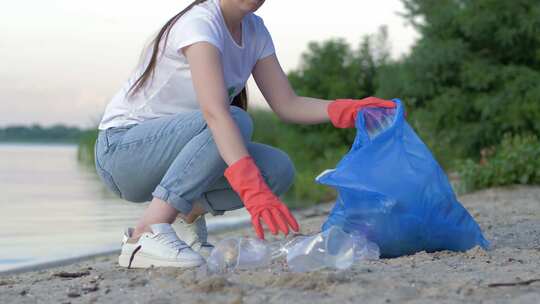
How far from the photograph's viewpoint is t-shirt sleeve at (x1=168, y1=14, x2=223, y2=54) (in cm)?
306

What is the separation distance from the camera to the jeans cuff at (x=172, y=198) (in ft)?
10.4

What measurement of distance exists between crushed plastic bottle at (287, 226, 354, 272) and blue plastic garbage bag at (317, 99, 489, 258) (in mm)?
302

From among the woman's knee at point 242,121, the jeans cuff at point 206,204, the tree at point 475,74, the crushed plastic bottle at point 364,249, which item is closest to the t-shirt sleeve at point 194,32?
the woman's knee at point 242,121

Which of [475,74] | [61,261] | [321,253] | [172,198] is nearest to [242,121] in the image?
[172,198]

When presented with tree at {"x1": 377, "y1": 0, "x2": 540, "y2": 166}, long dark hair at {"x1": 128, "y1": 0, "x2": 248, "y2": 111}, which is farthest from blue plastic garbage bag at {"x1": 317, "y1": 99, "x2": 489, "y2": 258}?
tree at {"x1": 377, "y1": 0, "x2": 540, "y2": 166}

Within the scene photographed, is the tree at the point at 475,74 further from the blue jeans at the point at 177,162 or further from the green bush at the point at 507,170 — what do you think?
the blue jeans at the point at 177,162

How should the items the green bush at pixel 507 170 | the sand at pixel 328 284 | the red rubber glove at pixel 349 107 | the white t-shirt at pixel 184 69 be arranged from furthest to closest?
1. the green bush at pixel 507 170
2. the red rubber glove at pixel 349 107
3. the white t-shirt at pixel 184 69
4. the sand at pixel 328 284

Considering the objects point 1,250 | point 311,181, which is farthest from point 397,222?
point 311,181

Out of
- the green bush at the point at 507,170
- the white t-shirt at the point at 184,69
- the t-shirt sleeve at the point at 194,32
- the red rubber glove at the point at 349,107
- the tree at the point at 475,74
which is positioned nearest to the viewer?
the t-shirt sleeve at the point at 194,32

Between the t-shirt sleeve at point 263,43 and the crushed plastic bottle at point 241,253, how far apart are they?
872mm

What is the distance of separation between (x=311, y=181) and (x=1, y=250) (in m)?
6.00

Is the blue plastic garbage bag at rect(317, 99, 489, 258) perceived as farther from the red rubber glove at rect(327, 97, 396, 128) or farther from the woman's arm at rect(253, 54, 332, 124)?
the woman's arm at rect(253, 54, 332, 124)

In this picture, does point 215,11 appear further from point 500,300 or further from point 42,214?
point 42,214

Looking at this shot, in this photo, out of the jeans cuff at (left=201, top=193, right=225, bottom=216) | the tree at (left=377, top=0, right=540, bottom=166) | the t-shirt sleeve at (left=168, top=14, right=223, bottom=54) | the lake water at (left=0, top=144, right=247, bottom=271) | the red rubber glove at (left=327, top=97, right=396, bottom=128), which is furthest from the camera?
the tree at (left=377, top=0, right=540, bottom=166)
